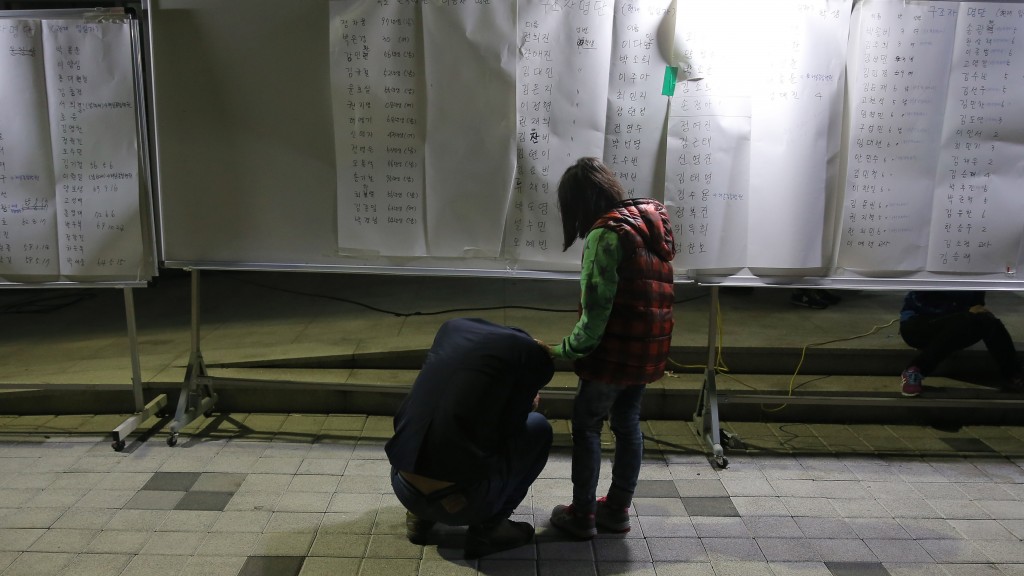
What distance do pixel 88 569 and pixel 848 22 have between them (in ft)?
13.6

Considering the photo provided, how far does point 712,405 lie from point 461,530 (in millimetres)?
1626

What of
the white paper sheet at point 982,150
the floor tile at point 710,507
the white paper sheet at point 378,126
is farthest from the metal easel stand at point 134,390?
the white paper sheet at point 982,150

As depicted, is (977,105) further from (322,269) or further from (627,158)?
(322,269)

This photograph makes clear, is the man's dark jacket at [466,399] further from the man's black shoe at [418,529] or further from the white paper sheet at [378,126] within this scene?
the white paper sheet at [378,126]

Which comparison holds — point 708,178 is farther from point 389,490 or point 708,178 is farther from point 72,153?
point 72,153

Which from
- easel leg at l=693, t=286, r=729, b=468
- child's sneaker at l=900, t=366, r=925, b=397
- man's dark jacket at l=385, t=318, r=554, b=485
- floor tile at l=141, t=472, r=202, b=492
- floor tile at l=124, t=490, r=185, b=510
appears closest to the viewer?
man's dark jacket at l=385, t=318, r=554, b=485

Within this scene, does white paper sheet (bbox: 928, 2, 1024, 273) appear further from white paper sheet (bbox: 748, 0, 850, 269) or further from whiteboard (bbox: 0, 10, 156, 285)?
whiteboard (bbox: 0, 10, 156, 285)

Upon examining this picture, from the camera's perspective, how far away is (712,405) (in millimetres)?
3834

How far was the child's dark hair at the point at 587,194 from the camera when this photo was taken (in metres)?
2.70

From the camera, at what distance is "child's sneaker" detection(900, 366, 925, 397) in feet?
13.7

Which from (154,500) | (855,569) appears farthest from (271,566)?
(855,569)

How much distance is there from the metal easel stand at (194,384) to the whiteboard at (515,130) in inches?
17.2

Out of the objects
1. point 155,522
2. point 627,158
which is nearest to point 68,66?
point 155,522

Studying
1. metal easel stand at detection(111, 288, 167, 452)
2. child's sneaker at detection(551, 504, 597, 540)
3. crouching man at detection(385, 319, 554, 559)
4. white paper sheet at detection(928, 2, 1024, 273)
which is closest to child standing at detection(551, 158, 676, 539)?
child's sneaker at detection(551, 504, 597, 540)
